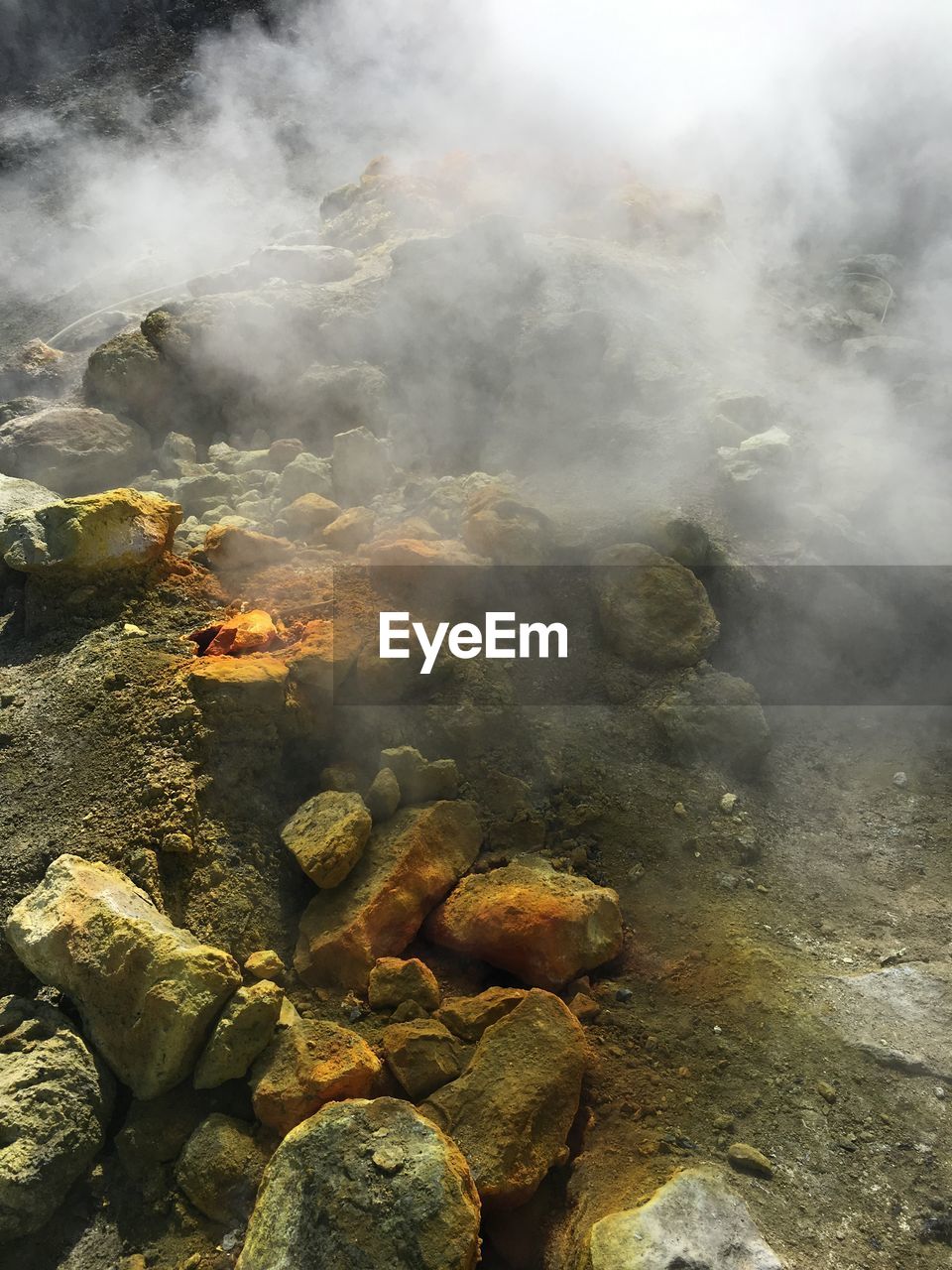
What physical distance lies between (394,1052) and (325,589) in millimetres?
1873

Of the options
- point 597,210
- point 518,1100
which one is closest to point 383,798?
point 518,1100

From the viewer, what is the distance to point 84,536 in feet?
11.2

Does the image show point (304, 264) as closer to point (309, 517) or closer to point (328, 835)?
point (309, 517)

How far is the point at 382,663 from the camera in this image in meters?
3.29

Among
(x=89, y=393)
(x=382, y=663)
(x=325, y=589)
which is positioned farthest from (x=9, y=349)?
(x=382, y=663)

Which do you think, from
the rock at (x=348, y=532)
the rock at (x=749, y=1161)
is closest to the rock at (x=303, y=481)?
the rock at (x=348, y=532)

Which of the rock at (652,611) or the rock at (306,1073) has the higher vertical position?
the rock at (652,611)

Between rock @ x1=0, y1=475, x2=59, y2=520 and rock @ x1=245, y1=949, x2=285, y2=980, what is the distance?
2669 millimetres

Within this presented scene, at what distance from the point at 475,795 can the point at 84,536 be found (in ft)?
5.91

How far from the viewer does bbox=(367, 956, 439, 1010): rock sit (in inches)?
100

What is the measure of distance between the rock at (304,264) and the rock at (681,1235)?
5889 millimetres

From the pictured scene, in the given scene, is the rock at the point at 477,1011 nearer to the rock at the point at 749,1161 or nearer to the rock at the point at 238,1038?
the rock at the point at 238,1038

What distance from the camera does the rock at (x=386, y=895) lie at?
2.66m

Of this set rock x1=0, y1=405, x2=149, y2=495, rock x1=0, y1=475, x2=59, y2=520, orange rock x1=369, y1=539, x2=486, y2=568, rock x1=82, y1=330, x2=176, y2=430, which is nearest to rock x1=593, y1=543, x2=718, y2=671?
orange rock x1=369, y1=539, x2=486, y2=568
